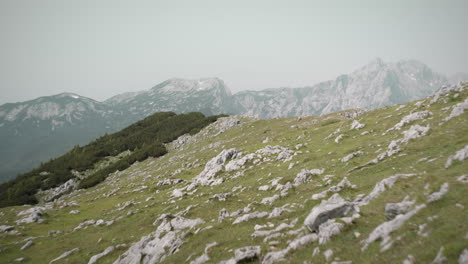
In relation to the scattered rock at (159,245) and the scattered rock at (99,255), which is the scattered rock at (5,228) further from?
the scattered rock at (159,245)

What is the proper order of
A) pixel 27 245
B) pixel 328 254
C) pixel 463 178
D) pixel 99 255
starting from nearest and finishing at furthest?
pixel 328 254 → pixel 463 178 → pixel 99 255 → pixel 27 245

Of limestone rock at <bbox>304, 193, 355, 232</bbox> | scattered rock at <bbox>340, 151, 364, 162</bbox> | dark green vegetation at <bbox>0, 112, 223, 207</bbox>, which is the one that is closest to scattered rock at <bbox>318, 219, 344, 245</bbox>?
limestone rock at <bbox>304, 193, 355, 232</bbox>

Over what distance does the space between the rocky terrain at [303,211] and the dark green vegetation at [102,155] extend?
1614 inches

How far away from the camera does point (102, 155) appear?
370 feet

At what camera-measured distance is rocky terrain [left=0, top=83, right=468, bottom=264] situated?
11531 millimetres

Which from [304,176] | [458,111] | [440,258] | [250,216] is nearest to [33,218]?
[250,216]

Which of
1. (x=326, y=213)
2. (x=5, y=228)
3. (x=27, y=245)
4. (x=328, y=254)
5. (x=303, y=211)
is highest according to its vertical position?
(x=326, y=213)

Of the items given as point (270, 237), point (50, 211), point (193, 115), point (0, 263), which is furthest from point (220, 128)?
point (270, 237)

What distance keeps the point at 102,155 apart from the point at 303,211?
11738 cm

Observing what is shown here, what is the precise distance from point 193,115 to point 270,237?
5596 inches

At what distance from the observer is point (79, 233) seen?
3466cm

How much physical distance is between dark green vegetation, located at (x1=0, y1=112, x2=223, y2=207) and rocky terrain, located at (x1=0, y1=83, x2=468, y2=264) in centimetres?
4099

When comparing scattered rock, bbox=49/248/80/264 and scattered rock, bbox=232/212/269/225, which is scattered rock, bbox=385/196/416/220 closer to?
scattered rock, bbox=232/212/269/225

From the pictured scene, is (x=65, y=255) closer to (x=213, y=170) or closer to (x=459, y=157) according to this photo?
(x=213, y=170)
